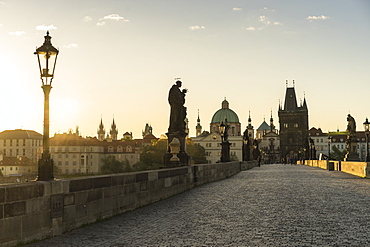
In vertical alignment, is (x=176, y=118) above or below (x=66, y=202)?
above

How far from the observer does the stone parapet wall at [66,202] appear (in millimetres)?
7051

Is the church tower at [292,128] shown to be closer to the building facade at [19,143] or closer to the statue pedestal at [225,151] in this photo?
the building facade at [19,143]

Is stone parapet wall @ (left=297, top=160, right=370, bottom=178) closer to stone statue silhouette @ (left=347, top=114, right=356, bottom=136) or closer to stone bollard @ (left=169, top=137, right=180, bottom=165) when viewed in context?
stone statue silhouette @ (left=347, top=114, right=356, bottom=136)

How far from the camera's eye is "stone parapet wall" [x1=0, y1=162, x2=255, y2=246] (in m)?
7.05

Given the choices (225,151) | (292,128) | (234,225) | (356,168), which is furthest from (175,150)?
(292,128)

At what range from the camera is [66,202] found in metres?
8.55

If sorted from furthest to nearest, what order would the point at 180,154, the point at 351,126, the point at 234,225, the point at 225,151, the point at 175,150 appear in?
the point at 351,126 < the point at 225,151 < the point at 180,154 < the point at 175,150 < the point at 234,225

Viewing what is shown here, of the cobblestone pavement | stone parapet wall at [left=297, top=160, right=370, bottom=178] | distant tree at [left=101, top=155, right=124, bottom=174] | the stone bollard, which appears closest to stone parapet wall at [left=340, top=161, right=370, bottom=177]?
stone parapet wall at [left=297, top=160, right=370, bottom=178]

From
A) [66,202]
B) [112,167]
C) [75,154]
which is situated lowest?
[112,167]

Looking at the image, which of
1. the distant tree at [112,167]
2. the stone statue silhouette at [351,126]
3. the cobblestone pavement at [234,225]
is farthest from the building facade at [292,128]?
the cobblestone pavement at [234,225]

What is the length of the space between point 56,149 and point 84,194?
14918 centimetres

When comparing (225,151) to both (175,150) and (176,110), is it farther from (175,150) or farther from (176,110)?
(175,150)

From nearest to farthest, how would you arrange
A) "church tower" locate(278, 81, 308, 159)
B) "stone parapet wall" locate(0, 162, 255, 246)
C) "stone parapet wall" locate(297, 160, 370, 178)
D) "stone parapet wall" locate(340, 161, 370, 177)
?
"stone parapet wall" locate(0, 162, 255, 246) < "stone parapet wall" locate(297, 160, 370, 178) < "stone parapet wall" locate(340, 161, 370, 177) < "church tower" locate(278, 81, 308, 159)

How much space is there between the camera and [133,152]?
163125 mm
